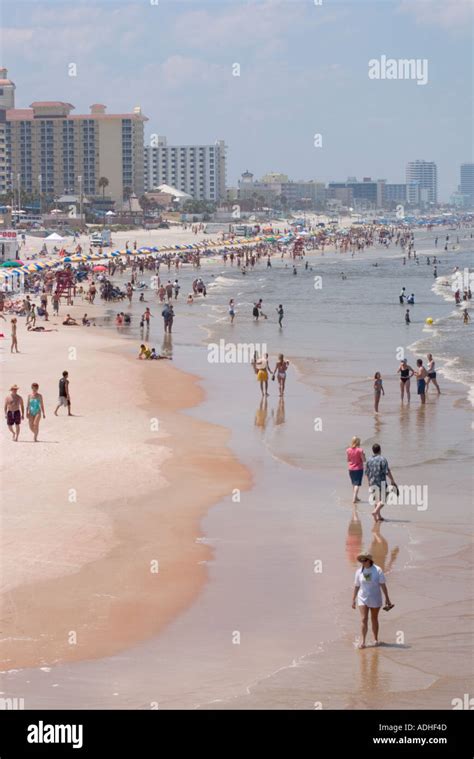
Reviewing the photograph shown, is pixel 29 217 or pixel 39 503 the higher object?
pixel 29 217

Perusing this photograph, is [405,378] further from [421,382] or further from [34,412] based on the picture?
[34,412]

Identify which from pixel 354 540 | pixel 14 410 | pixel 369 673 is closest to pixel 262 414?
pixel 14 410

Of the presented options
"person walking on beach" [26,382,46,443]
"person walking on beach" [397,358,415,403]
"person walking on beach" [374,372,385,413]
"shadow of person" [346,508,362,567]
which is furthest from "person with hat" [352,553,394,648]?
"person walking on beach" [397,358,415,403]

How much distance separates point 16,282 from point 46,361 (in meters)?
27.3

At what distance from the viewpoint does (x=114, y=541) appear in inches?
612

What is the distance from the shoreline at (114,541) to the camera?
486 inches

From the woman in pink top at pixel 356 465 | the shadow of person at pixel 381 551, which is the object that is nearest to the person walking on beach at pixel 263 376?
the woman in pink top at pixel 356 465

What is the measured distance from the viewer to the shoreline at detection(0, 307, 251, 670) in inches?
486

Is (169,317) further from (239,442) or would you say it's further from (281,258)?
(281,258)

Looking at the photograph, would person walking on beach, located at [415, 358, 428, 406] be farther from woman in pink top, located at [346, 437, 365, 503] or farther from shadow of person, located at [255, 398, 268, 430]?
woman in pink top, located at [346, 437, 365, 503]

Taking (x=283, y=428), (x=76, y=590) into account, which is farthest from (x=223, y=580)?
(x=283, y=428)

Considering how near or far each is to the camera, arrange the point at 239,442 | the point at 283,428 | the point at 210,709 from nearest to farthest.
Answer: the point at 210,709
the point at 239,442
the point at 283,428

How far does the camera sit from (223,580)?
1414 centimetres

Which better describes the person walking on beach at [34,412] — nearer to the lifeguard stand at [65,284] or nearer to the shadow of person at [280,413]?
the shadow of person at [280,413]
